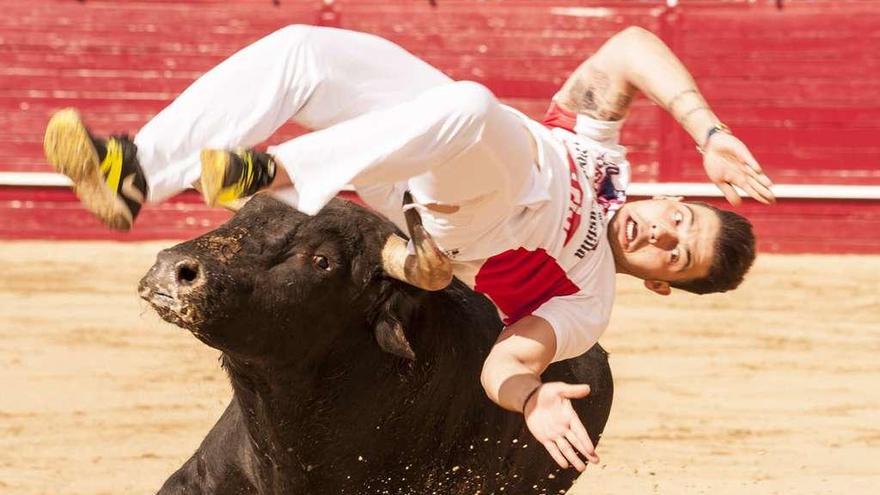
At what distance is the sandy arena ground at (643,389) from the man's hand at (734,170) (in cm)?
209

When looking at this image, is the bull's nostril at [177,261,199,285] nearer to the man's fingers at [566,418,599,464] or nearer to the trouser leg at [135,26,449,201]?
the trouser leg at [135,26,449,201]

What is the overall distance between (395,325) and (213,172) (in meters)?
0.82

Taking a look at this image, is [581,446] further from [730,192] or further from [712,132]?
[712,132]

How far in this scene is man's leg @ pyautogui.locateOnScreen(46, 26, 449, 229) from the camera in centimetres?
327

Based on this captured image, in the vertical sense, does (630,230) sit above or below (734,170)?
below

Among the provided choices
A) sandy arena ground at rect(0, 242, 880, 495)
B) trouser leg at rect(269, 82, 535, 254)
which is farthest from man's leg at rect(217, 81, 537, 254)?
sandy arena ground at rect(0, 242, 880, 495)

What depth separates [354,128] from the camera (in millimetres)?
3375

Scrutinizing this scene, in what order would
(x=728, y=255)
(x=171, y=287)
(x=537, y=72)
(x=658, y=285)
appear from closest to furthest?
(x=171, y=287) → (x=728, y=255) → (x=658, y=285) → (x=537, y=72)

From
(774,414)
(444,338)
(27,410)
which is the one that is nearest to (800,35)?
(774,414)

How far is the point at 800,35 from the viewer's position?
10.3 m

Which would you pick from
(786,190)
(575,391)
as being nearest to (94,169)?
(575,391)

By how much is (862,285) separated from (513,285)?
18.1 feet

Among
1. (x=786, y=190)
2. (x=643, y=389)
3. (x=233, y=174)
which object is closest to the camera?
(x=233, y=174)

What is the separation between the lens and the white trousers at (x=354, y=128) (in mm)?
3340
